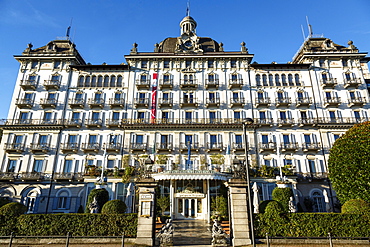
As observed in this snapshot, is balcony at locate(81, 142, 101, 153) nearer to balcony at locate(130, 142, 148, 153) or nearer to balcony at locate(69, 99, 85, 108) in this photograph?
balcony at locate(130, 142, 148, 153)

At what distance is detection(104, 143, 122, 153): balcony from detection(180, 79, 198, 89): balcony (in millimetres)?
13778

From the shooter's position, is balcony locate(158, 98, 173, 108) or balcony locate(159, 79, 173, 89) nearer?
balcony locate(158, 98, 173, 108)

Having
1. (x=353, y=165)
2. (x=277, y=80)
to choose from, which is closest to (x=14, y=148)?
(x=277, y=80)

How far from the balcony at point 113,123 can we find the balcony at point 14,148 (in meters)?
12.5

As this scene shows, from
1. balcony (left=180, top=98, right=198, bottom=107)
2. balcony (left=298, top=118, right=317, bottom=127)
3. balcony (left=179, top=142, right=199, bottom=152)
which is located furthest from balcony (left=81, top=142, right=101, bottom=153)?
balcony (left=298, top=118, right=317, bottom=127)

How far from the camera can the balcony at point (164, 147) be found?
117ft

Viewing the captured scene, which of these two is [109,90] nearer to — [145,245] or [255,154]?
[255,154]

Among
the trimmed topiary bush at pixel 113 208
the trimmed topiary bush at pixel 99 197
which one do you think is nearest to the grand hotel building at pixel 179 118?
the trimmed topiary bush at pixel 99 197

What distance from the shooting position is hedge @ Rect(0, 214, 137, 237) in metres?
16.7

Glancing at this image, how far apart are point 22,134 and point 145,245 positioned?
31.5 metres

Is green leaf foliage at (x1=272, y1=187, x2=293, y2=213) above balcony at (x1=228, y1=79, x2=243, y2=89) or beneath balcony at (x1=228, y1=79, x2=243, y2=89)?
beneath

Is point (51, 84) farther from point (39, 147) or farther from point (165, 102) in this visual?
point (165, 102)

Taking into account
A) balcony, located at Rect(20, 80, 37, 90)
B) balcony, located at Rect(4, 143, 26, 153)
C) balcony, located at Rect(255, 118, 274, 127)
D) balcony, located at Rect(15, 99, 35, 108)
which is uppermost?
balcony, located at Rect(20, 80, 37, 90)

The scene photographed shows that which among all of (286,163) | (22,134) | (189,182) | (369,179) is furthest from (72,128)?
(369,179)
